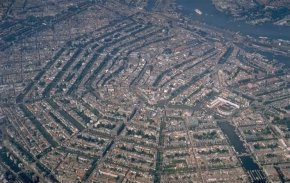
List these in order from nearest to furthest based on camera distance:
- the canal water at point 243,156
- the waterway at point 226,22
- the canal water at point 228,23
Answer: the canal water at point 243,156 → the canal water at point 228,23 → the waterway at point 226,22

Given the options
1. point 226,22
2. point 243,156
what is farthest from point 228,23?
point 243,156

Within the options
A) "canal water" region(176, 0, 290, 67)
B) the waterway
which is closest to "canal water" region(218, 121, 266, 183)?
"canal water" region(176, 0, 290, 67)

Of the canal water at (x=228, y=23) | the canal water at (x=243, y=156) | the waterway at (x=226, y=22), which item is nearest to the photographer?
the canal water at (x=243, y=156)

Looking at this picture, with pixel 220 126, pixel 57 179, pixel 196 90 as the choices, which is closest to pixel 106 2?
A: pixel 196 90

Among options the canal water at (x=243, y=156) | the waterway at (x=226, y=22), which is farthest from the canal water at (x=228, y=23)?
the canal water at (x=243, y=156)

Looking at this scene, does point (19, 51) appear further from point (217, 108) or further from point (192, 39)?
point (217, 108)

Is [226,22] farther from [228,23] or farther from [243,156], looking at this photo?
[243,156]

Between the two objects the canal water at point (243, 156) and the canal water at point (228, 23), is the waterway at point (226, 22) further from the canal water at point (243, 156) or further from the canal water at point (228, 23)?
the canal water at point (243, 156)
